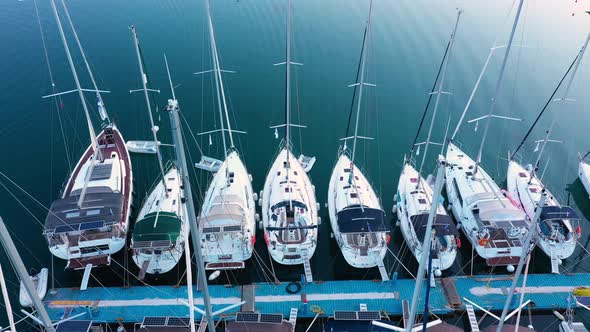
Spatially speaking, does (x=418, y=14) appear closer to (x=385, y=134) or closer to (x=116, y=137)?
(x=385, y=134)

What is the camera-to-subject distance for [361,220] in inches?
977

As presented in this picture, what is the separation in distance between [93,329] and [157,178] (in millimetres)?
13655

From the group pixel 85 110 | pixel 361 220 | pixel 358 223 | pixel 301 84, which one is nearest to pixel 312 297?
pixel 358 223

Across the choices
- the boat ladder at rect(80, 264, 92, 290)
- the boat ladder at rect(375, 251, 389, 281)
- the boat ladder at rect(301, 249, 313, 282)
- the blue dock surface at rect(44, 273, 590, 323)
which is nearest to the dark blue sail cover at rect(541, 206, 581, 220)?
the blue dock surface at rect(44, 273, 590, 323)

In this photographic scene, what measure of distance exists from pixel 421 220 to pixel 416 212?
1650mm

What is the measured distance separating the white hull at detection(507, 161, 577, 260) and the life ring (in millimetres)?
14425

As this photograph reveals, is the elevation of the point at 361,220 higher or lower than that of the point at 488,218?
higher

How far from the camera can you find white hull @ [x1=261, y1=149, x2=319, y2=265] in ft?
83.9

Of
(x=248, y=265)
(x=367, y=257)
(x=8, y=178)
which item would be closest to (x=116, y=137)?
(x=8, y=178)

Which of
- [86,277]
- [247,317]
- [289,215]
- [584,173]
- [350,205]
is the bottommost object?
[86,277]

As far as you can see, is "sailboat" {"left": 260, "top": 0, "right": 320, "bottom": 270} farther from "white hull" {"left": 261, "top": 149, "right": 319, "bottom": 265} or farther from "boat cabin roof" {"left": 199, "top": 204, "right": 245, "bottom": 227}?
"boat cabin roof" {"left": 199, "top": 204, "right": 245, "bottom": 227}

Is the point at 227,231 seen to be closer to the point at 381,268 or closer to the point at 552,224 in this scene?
the point at 381,268

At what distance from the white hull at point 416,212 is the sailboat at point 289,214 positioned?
20.1 feet

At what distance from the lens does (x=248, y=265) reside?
27141 millimetres
